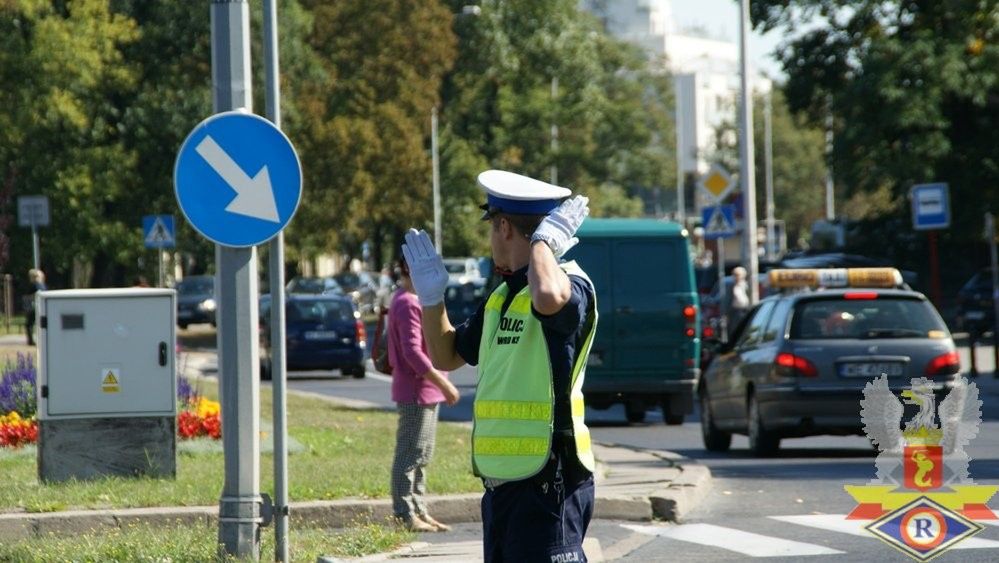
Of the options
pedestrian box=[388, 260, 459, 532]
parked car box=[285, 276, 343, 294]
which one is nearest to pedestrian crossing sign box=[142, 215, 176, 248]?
parked car box=[285, 276, 343, 294]

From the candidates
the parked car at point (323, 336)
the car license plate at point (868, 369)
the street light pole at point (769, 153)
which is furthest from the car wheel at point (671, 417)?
the street light pole at point (769, 153)

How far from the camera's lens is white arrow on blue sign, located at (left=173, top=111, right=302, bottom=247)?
9680 millimetres

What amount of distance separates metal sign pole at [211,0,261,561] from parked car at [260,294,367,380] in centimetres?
2330

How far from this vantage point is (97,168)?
46656mm

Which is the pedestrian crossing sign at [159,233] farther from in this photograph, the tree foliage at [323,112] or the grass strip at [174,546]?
the grass strip at [174,546]

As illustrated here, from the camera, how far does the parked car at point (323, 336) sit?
33.2m

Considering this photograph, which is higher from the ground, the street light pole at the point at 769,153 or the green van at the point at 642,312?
the street light pole at the point at 769,153

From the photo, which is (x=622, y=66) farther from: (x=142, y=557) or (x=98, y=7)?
(x=142, y=557)

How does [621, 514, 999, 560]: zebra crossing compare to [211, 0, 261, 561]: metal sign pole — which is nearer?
[211, 0, 261, 561]: metal sign pole

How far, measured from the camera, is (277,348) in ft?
33.3

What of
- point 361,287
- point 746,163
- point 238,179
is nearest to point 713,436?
point 238,179

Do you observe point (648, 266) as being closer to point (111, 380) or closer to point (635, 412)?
point (635, 412)

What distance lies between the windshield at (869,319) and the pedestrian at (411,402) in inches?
230

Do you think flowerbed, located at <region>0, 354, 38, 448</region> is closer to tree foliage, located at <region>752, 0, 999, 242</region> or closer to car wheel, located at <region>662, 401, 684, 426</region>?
car wheel, located at <region>662, 401, 684, 426</region>
